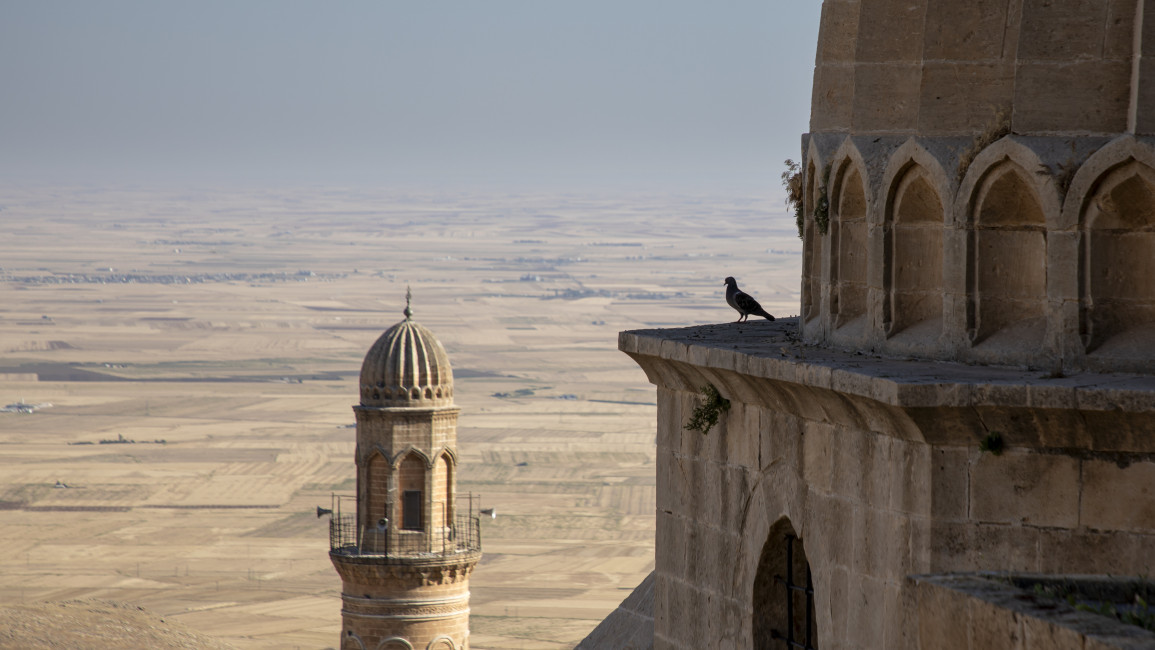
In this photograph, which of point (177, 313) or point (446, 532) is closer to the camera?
point (446, 532)

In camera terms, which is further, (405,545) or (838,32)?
(405,545)

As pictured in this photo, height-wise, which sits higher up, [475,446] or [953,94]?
[953,94]

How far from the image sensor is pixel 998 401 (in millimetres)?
6910

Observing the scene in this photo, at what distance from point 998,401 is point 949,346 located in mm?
910

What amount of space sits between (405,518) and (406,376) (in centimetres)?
239

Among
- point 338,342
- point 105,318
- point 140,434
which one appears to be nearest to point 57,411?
point 140,434

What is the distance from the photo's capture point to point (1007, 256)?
301 inches

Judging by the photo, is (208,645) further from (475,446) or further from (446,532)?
(475,446)

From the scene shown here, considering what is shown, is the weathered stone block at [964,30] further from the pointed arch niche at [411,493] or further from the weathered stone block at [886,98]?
the pointed arch niche at [411,493]

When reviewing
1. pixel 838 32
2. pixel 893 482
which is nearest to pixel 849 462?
pixel 893 482

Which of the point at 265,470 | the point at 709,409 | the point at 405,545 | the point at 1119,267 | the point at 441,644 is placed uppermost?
the point at 1119,267

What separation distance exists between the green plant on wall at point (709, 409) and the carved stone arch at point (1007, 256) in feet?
4.94

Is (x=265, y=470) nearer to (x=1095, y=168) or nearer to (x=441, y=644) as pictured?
(x=441, y=644)

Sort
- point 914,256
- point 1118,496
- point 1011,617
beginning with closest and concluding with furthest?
1. point 1011,617
2. point 1118,496
3. point 914,256
